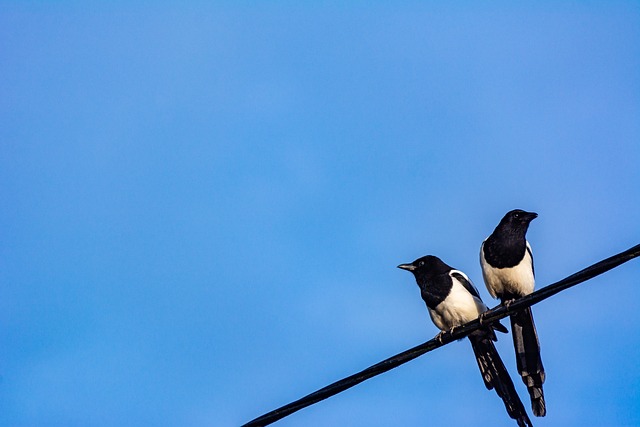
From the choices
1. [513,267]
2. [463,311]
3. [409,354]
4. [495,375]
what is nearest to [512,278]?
[513,267]

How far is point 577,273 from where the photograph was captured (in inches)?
168

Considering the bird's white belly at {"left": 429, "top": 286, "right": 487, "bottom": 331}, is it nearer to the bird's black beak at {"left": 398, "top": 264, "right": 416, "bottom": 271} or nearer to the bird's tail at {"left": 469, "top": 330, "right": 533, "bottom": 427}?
the bird's tail at {"left": 469, "top": 330, "right": 533, "bottom": 427}

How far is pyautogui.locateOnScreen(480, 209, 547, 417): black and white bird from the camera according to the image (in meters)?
6.86

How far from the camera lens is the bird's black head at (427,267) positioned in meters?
7.43

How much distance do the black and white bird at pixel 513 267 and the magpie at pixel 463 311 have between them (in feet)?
0.50

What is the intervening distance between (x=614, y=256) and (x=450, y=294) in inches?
119

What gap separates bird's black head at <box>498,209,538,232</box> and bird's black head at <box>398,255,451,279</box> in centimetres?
55

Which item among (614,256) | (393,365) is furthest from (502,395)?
(614,256)

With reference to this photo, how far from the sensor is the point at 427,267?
747 cm

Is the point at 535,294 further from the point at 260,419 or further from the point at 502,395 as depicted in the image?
the point at 502,395

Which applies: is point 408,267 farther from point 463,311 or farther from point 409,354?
point 409,354

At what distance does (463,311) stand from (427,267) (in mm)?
575

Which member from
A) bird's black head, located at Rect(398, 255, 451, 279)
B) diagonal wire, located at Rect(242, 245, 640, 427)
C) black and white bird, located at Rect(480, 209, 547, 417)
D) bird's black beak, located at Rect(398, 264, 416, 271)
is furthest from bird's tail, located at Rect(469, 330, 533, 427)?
diagonal wire, located at Rect(242, 245, 640, 427)

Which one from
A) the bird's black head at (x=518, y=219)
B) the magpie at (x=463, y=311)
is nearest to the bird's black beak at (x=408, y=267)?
the magpie at (x=463, y=311)
